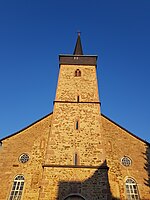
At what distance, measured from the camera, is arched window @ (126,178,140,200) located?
1531 cm

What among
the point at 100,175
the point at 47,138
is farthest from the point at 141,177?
the point at 47,138

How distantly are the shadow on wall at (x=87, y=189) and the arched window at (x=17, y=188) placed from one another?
122 inches

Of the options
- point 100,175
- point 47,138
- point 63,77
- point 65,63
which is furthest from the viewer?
point 65,63

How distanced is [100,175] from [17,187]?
5583 mm

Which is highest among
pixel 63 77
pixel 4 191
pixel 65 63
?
pixel 65 63

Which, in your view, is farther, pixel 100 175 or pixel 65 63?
pixel 65 63

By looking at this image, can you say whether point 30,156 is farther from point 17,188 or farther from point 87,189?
point 87,189

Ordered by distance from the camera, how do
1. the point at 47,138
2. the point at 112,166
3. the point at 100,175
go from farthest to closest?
1. the point at 47,138
2. the point at 112,166
3. the point at 100,175

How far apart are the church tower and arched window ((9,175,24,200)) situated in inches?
92.0

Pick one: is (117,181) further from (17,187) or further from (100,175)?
(17,187)

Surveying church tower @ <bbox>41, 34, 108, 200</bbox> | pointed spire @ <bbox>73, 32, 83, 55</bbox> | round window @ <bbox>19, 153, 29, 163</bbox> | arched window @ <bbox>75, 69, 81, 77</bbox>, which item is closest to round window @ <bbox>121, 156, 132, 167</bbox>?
church tower @ <bbox>41, 34, 108, 200</bbox>

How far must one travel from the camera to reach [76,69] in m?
23.1

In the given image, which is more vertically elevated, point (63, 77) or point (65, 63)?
point (65, 63)

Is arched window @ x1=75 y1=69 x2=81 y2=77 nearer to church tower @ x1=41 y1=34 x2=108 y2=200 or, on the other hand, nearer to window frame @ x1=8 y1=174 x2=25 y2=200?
church tower @ x1=41 y1=34 x2=108 y2=200
